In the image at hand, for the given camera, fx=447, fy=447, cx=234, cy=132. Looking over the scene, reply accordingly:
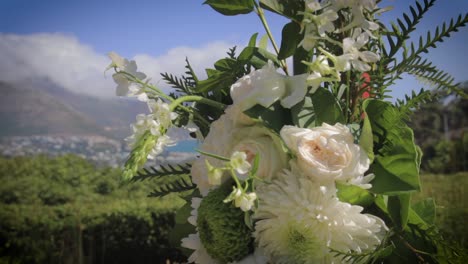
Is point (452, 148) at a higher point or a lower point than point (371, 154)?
lower

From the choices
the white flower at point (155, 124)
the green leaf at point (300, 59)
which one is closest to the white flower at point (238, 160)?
the white flower at point (155, 124)

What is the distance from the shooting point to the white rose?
58 cm

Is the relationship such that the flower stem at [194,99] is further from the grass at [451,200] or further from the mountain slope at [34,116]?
the mountain slope at [34,116]

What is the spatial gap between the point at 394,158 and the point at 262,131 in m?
0.18

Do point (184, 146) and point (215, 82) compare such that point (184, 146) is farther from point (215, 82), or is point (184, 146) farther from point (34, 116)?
point (34, 116)

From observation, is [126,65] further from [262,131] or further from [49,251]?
[49,251]

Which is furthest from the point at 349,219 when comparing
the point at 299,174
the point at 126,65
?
the point at 126,65

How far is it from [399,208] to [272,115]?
0.21 metres

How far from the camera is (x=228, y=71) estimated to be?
0.67 m

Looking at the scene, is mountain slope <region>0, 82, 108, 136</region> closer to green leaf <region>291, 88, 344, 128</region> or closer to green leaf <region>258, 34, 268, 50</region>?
green leaf <region>258, 34, 268, 50</region>

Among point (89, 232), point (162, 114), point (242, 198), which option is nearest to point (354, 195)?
point (242, 198)

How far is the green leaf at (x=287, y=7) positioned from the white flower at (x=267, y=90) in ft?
0.25

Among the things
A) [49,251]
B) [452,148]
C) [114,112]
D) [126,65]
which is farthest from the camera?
[114,112]

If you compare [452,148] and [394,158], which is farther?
[452,148]
